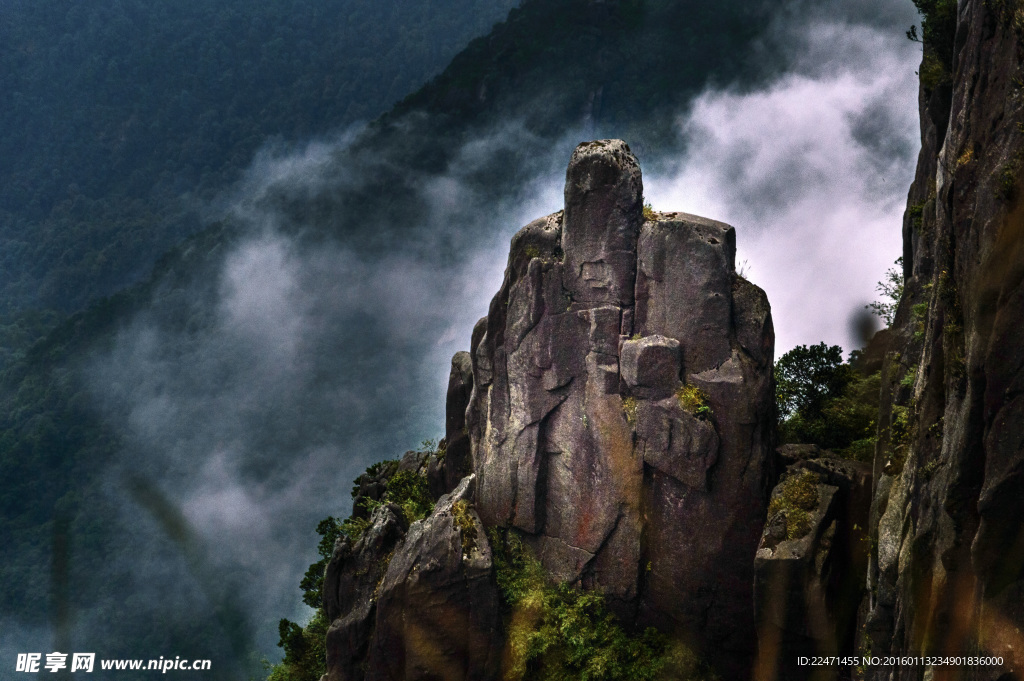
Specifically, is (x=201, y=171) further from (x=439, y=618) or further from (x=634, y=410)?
(x=634, y=410)

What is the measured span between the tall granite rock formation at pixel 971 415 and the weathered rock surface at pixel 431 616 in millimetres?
11875

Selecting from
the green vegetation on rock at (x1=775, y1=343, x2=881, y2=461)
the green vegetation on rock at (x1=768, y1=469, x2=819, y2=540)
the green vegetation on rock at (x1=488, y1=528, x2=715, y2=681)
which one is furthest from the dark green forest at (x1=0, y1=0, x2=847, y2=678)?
the green vegetation on rock at (x1=768, y1=469, x2=819, y2=540)

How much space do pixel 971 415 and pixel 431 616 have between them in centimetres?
1725

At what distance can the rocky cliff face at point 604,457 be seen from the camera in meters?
23.3

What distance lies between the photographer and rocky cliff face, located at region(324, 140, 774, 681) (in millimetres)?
23328

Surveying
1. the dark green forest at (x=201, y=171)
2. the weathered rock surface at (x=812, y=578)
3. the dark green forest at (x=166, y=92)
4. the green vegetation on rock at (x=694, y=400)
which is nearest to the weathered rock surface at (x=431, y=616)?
the green vegetation on rock at (x=694, y=400)

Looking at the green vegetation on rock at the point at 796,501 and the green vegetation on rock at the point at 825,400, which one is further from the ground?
the green vegetation on rock at the point at 825,400

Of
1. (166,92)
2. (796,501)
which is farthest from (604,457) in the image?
(166,92)

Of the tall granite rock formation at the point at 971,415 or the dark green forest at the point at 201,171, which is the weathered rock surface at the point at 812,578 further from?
the dark green forest at the point at 201,171

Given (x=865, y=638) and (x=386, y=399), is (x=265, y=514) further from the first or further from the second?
(x=865, y=638)

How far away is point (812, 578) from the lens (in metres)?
20.6

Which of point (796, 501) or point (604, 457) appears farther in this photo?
point (604, 457)

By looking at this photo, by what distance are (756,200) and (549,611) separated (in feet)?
187

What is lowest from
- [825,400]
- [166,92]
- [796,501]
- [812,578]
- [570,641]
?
[570,641]
